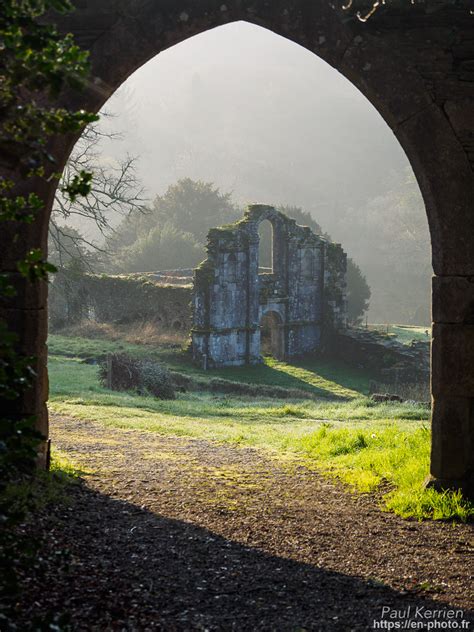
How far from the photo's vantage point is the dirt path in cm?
372

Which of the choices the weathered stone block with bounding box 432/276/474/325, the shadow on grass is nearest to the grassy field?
the weathered stone block with bounding box 432/276/474/325

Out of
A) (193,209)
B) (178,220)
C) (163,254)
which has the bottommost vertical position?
(163,254)

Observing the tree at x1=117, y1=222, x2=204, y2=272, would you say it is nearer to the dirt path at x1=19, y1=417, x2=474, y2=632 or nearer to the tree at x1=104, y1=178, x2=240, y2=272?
the tree at x1=104, y1=178, x2=240, y2=272

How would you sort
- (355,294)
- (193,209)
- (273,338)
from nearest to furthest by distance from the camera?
(273,338)
(355,294)
(193,209)

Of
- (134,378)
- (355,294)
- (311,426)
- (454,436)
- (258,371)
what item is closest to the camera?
(454,436)

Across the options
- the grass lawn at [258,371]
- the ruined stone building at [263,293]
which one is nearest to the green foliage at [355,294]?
the ruined stone building at [263,293]

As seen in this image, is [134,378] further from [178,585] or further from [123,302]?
[178,585]

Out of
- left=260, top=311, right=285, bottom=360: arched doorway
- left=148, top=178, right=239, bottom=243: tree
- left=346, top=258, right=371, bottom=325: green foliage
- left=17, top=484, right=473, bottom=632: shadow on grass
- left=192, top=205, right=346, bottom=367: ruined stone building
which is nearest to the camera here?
→ left=17, top=484, right=473, bottom=632: shadow on grass

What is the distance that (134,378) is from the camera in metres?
17.6

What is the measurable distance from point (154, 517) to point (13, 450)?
10.1 feet

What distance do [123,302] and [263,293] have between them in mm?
5957

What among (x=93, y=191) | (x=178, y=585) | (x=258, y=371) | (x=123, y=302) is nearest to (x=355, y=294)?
(x=123, y=302)

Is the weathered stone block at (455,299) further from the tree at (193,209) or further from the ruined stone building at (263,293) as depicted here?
the tree at (193,209)

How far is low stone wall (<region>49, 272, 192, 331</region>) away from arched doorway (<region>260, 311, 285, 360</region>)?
336cm
